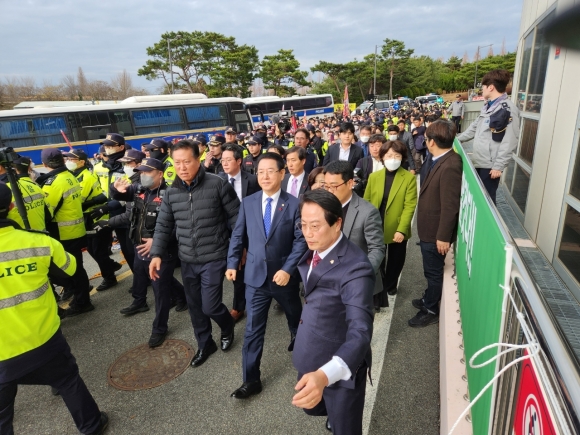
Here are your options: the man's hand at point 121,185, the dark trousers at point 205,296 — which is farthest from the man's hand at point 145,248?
the man's hand at point 121,185

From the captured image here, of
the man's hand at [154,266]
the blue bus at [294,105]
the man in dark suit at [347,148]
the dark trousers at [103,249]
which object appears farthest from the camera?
the blue bus at [294,105]

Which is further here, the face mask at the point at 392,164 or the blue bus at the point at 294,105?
the blue bus at the point at 294,105

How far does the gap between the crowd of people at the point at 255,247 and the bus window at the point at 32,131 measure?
9.23m

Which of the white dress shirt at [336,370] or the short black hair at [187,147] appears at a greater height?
the short black hair at [187,147]

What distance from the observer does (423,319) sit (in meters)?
3.63

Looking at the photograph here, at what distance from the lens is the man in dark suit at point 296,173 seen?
4340mm

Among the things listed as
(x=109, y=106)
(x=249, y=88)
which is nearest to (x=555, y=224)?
(x=109, y=106)

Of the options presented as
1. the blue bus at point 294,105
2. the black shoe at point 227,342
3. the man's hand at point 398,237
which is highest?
the blue bus at point 294,105

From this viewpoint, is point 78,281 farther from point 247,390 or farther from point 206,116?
point 206,116

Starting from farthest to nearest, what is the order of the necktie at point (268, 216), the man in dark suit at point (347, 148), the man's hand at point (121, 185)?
the man in dark suit at point (347, 148), the man's hand at point (121, 185), the necktie at point (268, 216)

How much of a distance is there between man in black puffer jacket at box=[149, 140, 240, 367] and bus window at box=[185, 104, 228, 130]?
12631 mm

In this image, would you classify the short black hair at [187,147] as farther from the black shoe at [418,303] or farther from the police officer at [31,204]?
the black shoe at [418,303]

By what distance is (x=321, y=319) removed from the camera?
6.40 ft

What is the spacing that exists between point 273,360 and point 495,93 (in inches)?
160
